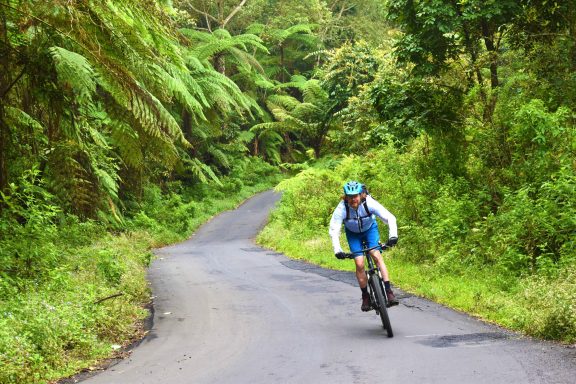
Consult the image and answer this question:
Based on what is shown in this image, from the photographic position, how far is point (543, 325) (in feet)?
22.3

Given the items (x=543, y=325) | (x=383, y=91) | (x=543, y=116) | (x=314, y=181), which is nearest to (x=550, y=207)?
(x=543, y=116)

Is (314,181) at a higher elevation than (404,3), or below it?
below

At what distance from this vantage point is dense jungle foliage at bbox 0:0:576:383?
22.1 feet

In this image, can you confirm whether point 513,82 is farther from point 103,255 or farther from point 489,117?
point 103,255

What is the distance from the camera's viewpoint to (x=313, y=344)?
275 inches

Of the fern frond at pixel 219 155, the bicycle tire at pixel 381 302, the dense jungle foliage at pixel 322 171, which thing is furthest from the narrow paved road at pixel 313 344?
the fern frond at pixel 219 155

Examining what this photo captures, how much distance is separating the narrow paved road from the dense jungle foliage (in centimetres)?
57

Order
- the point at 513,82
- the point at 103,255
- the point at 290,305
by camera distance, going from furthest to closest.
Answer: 1. the point at 513,82
2. the point at 103,255
3. the point at 290,305

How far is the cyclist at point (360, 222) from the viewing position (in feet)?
24.8

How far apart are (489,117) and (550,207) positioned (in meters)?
4.14

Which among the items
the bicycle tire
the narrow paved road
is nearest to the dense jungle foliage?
the narrow paved road

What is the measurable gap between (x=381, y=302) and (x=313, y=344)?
0.93 metres

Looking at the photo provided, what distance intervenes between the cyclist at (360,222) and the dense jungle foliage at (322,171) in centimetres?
175

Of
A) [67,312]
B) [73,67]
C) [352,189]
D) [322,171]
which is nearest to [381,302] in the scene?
[352,189]
